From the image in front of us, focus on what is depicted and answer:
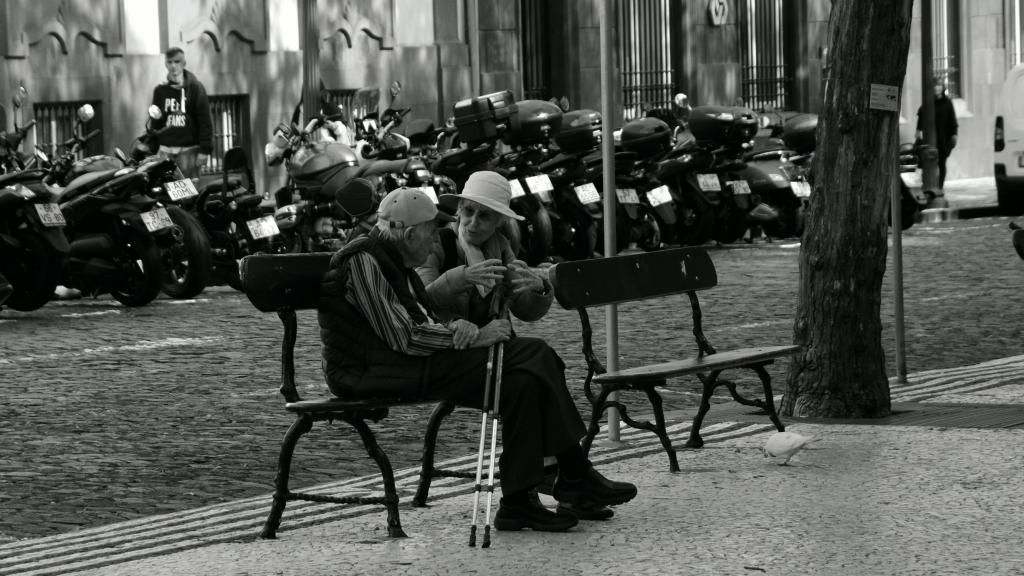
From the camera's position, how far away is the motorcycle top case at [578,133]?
64.0 feet

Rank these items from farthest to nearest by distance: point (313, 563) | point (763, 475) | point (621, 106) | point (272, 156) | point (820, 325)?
point (621, 106), point (272, 156), point (820, 325), point (763, 475), point (313, 563)

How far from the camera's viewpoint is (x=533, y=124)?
19188 mm

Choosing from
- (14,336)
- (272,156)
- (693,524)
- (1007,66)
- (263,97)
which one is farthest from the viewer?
(1007,66)

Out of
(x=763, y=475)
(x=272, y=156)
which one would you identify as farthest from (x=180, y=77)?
(x=763, y=475)

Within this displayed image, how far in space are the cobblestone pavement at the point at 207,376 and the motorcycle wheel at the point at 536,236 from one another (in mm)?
1519

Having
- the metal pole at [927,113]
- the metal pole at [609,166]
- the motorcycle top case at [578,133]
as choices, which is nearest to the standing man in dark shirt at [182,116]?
the motorcycle top case at [578,133]

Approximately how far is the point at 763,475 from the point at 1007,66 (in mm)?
33041

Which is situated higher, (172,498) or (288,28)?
(288,28)

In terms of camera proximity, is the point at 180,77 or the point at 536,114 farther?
the point at 180,77

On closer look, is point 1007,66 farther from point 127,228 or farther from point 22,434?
point 22,434

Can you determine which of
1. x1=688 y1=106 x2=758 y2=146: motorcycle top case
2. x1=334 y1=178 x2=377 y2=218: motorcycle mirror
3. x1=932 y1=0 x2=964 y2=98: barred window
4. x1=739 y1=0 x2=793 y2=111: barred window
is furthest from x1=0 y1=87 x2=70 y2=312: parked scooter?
x1=932 y1=0 x2=964 y2=98: barred window

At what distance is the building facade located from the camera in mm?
23328

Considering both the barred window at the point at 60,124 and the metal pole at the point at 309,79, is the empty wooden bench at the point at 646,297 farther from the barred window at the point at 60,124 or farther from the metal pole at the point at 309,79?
the barred window at the point at 60,124

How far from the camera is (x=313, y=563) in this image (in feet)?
20.6
